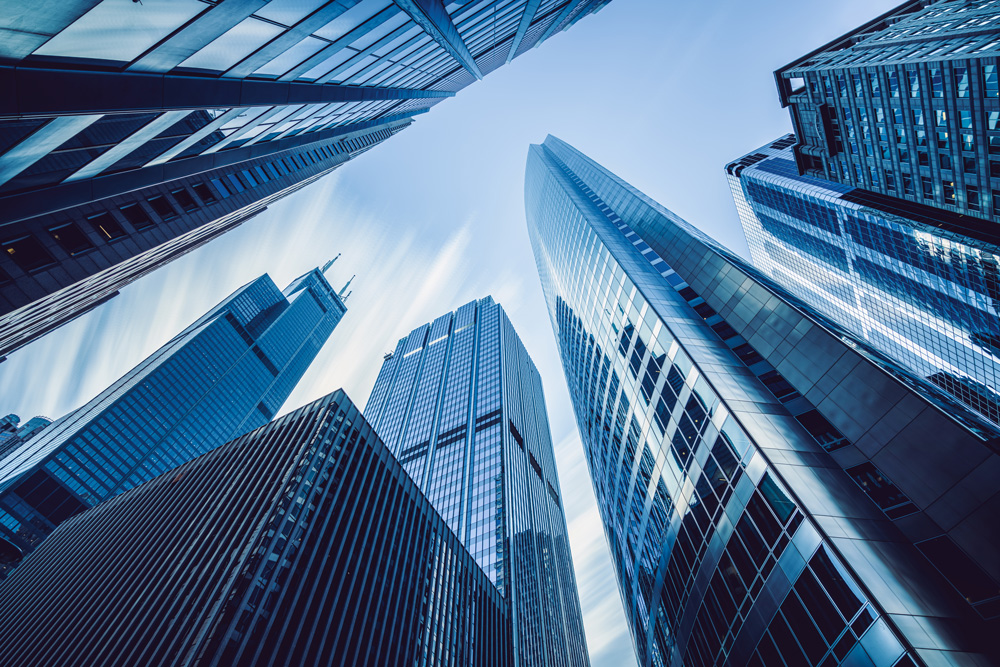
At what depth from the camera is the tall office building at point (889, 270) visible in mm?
56781

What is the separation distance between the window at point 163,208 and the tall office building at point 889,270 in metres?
58.3

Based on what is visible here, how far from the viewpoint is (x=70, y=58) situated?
8820 millimetres

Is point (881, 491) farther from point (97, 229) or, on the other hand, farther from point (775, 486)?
point (97, 229)

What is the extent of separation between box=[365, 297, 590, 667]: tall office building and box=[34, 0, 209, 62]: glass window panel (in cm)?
9130

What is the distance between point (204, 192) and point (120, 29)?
125ft

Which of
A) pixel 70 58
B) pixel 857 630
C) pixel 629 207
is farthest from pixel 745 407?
pixel 629 207

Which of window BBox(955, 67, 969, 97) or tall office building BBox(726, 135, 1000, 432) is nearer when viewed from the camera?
window BBox(955, 67, 969, 97)

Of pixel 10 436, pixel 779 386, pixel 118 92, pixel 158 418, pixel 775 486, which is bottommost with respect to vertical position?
pixel 779 386

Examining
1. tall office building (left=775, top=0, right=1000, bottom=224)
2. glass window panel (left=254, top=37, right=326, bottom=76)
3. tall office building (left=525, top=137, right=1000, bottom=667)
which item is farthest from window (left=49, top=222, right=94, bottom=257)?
tall office building (left=775, top=0, right=1000, bottom=224)

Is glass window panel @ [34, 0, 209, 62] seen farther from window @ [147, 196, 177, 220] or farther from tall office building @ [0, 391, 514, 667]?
tall office building @ [0, 391, 514, 667]

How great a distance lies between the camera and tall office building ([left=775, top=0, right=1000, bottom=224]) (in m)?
45.5

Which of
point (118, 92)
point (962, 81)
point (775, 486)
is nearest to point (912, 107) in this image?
point (962, 81)

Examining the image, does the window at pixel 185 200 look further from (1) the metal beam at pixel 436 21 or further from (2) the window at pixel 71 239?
(1) the metal beam at pixel 436 21

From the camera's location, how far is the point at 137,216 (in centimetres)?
3212
